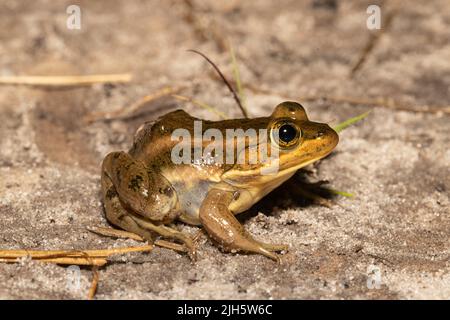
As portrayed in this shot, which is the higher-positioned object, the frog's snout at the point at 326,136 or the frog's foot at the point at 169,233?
the frog's snout at the point at 326,136

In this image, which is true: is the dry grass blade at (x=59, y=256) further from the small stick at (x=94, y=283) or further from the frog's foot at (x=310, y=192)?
the frog's foot at (x=310, y=192)

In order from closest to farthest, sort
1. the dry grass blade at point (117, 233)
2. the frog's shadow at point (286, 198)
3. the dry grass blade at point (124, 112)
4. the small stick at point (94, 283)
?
the small stick at point (94, 283) → the dry grass blade at point (117, 233) → the frog's shadow at point (286, 198) → the dry grass blade at point (124, 112)

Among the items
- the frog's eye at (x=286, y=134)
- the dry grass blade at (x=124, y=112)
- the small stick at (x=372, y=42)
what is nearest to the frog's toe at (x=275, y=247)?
the frog's eye at (x=286, y=134)

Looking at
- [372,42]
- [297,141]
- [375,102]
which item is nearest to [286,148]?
[297,141]

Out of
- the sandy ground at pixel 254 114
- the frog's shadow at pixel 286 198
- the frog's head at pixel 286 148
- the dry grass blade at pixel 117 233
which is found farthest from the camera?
the frog's shadow at pixel 286 198

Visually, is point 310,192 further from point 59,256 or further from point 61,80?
point 61,80

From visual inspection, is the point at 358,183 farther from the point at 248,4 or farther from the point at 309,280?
the point at 248,4
